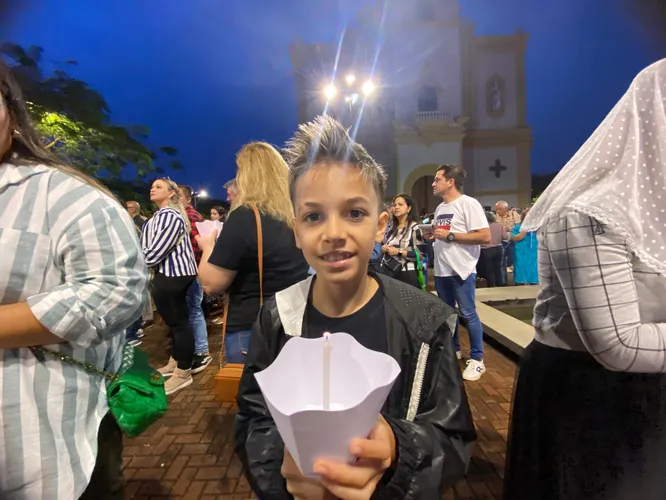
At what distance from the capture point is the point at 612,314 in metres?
0.92

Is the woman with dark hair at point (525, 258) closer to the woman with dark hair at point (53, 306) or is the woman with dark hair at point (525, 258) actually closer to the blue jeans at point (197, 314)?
the blue jeans at point (197, 314)

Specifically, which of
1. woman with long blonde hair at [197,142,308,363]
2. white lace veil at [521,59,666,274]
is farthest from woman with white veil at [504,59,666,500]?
woman with long blonde hair at [197,142,308,363]

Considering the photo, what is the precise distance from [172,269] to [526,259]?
576 centimetres

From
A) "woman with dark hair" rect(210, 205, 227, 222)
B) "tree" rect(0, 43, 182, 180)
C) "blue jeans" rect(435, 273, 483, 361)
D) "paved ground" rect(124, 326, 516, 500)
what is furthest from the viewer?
"tree" rect(0, 43, 182, 180)

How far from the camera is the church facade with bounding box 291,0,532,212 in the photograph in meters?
17.4

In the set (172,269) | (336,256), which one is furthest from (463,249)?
(336,256)

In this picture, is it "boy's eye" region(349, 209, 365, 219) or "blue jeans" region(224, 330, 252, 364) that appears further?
A: "blue jeans" region(224, 330, 252, 364)

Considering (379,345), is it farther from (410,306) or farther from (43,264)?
(43,264)

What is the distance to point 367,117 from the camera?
62.3ft

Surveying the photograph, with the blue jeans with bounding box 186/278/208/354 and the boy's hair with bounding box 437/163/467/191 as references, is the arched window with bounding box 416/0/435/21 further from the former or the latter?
the blue jeans with bounding box 186/278/208/354

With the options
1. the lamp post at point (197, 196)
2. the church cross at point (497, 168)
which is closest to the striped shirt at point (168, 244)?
the lamp post at point (197, 196)

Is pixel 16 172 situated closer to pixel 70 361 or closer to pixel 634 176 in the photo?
pixel 70 361

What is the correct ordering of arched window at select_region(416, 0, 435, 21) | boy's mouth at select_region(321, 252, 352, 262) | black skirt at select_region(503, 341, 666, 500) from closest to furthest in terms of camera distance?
boy's mouth at select_region(321, 252, 352, 262) → black skirt at select_region(503, 341, 666, 500) → arched window at select_region(416, 0, 435, 21)

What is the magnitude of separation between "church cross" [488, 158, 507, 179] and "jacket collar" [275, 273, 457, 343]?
19.0 metres
